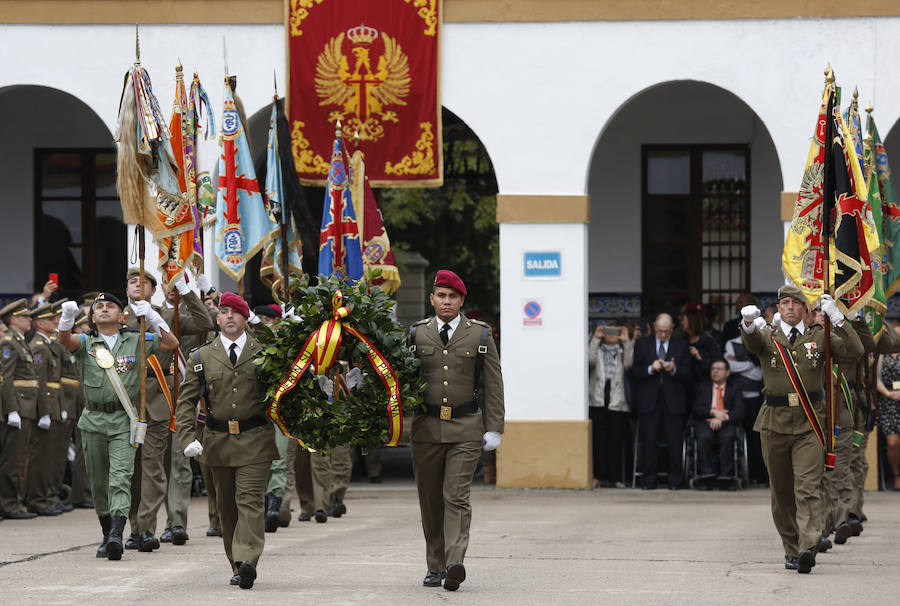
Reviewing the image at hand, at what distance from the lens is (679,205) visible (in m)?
20.8

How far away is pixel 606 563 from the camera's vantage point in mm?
11586

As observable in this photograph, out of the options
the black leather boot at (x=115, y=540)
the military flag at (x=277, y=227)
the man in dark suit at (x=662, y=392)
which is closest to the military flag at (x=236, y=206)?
the military flag at (x=277, y=227)

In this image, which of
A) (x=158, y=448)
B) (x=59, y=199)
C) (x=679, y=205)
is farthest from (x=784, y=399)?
(x=59, y=199)

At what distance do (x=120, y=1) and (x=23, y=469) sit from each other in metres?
5.66

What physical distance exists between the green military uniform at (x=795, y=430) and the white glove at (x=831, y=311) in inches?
3.0

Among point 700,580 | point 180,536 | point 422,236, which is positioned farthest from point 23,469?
point 422,236

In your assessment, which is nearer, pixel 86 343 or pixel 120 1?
pixel 86 343

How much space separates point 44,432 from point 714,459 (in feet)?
24.0


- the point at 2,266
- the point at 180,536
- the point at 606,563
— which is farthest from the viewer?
the point at 2,266

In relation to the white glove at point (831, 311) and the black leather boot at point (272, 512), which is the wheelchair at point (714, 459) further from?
the white glove at point (831, 311)

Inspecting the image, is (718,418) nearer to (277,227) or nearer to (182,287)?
(277,227)

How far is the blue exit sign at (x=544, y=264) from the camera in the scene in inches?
712

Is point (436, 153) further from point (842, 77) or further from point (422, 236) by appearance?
point (422, 236)

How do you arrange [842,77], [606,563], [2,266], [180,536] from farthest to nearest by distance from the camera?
[2,266], [842,77], [180,536], [606,563]
